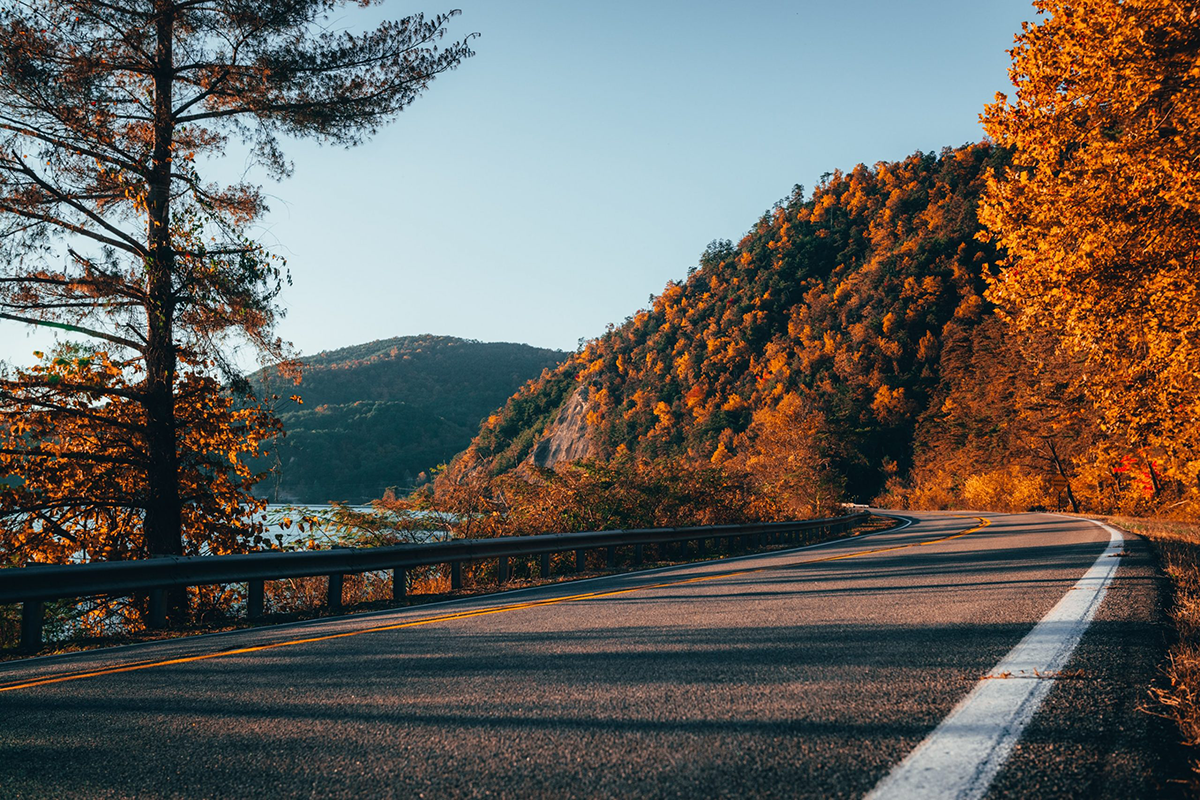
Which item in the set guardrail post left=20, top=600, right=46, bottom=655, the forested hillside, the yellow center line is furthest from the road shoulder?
the forested hillside

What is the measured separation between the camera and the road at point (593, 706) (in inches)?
95.2

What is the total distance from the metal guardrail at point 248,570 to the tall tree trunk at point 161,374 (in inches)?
110

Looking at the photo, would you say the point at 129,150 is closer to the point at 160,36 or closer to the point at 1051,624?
the point at 160,36

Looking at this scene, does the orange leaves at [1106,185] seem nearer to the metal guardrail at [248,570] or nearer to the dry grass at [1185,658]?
the dry grass at [1185,658]

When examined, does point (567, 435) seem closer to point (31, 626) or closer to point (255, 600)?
point (255, 600)

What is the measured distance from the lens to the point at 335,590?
333 inches

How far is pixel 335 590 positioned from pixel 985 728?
7.49m

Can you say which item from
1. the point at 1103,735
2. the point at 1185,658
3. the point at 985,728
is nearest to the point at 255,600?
the point at 985,728

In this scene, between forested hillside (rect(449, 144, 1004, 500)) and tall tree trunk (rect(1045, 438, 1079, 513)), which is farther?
forested hillside (rect(449, 144, 1004, 500))

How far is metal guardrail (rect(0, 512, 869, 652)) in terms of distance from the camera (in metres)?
6.25

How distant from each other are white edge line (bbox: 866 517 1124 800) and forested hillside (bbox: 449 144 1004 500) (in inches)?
2465

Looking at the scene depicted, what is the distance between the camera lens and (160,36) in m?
10.8

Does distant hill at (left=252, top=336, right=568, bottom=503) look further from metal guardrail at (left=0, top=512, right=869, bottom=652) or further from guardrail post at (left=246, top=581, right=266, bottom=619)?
guardrail post at (left=246, top=581, right=266, bottom=619)

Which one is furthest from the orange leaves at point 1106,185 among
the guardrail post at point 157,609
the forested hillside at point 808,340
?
the forested hillside at point 808,340
